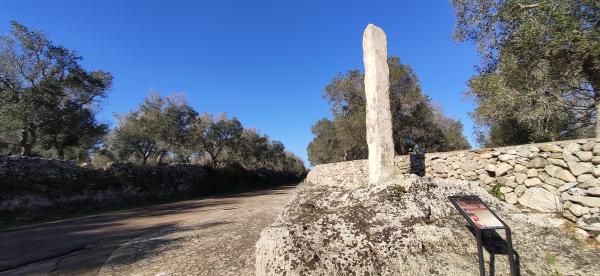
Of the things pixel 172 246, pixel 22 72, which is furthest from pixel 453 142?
pixel 22 72

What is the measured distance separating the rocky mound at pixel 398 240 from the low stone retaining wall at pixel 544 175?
1.30 ft

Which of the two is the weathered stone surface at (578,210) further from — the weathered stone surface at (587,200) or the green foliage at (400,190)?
the green foliage at (400,190)

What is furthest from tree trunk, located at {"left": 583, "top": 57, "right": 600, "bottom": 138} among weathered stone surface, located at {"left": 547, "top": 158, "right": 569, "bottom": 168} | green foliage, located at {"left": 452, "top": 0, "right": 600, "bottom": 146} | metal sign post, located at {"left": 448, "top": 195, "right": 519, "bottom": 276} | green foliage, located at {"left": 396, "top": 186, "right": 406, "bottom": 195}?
metal sign post, located at {"left": 448, "top": 195, "right": 519, "bottom": 276}

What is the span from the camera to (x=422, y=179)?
5.44 meters

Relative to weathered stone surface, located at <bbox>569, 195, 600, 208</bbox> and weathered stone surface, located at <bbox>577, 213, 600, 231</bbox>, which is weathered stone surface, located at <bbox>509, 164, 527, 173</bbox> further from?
weathered stone surface, located at <bbox>577, 213, 600, 231</bbox>

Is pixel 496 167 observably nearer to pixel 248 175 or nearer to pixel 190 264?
pixel 190 264

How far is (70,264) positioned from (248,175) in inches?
1076

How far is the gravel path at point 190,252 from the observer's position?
4906 mm

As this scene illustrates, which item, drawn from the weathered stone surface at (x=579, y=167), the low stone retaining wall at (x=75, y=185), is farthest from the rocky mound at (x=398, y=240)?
the low stone retaining wall at (x=75, y=185)

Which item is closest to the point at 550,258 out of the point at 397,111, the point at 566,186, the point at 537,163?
the point at 566,186

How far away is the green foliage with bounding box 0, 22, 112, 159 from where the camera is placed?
17.5 m

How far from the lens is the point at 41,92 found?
18094mm

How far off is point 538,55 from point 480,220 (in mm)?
7281

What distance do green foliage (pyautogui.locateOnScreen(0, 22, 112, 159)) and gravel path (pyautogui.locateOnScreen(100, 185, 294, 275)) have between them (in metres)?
15.1
